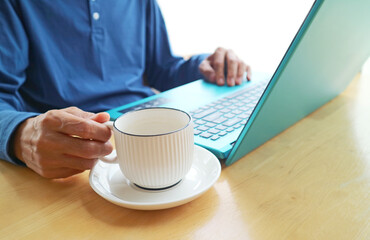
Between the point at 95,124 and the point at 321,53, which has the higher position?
the point at 321,53

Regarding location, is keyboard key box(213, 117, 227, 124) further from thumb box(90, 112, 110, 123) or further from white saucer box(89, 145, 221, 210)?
thumb box(90, 112, 110, 123)

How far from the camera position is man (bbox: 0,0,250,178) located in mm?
500

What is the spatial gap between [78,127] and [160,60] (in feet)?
2.82

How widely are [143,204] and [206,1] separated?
1956mm

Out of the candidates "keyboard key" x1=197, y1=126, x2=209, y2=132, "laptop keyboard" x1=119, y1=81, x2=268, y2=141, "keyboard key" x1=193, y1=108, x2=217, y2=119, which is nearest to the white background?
"laptop keyboard" x1=119, y1=81, x2=268, y2=141

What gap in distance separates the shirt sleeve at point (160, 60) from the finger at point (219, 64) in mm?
120

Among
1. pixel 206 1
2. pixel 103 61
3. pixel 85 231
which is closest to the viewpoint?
pixel 85 231

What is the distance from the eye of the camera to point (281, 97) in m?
0.53

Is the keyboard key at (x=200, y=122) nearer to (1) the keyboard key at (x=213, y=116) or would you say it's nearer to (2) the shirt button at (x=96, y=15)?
(1) the keyboard key at (x=213, y=116)

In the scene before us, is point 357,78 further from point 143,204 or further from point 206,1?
point 206,1

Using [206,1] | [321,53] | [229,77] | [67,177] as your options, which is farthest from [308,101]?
[206,1]

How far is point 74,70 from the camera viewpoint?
94 centimetres

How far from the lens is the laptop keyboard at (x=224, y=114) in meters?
0.63

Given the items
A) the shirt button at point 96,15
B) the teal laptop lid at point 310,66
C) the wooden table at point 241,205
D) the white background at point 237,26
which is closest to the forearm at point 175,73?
the shirt button at point 96,15
